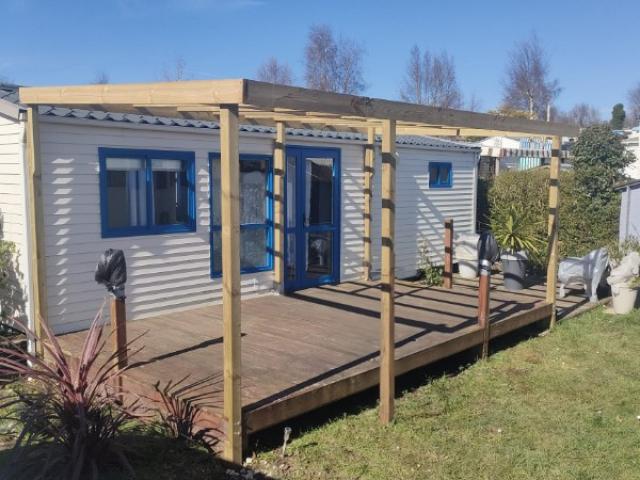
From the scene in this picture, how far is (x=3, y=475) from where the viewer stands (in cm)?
365

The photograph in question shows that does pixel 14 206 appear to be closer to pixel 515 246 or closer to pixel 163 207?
pixel 163 207

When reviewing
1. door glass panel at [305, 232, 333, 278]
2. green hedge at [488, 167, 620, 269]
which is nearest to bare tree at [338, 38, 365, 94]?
green hedge at [488, 167, 620, 269]

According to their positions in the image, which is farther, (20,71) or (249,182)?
(20,71)

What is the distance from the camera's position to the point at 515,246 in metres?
9.53

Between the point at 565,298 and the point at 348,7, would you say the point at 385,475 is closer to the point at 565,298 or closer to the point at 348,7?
the point at 565,298

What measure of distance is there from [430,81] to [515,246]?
1379 inches

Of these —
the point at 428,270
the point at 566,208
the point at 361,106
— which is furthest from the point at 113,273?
the point at 566,208

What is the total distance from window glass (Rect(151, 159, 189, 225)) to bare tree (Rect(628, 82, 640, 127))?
57.4m

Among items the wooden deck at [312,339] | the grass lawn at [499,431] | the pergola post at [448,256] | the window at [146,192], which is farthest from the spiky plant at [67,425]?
the pergola post at [448,256]

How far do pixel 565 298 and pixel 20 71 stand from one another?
37.4 meters

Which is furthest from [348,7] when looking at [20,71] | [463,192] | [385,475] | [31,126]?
[385,475]

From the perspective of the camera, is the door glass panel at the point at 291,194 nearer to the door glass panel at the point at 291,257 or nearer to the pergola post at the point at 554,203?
the door glass panel at the point at 291,257

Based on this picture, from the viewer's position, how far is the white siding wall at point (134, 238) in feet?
19.9

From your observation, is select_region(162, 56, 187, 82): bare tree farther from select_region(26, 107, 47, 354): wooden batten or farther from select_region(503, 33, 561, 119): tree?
select_region(26, 107, 47, 354): wooden batten
